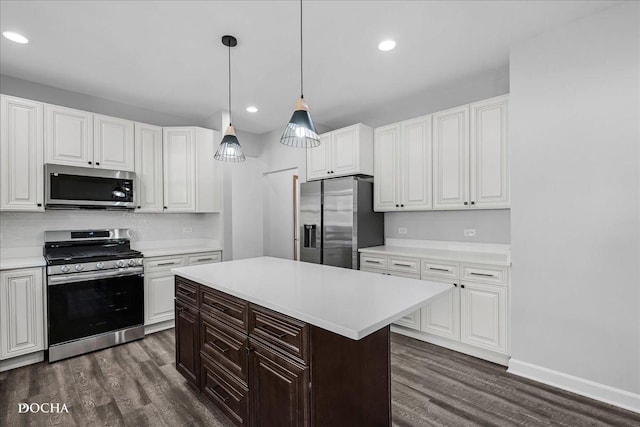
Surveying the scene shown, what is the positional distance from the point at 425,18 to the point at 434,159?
1.45 meters

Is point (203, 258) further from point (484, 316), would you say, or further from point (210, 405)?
point (484, 316)

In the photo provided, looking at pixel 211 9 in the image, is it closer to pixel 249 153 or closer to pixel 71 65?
pixel 71 65

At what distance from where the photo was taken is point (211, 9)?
2152mm

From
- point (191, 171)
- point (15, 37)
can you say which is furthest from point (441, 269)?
point (15, 37)

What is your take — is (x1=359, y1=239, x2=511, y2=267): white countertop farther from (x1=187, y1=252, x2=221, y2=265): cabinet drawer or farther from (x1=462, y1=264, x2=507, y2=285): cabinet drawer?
(x1=187, y1=252, x2=221, y2=265): cabinet drawer

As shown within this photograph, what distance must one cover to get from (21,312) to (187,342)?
171 cm

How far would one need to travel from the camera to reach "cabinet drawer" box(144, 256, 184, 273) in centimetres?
348

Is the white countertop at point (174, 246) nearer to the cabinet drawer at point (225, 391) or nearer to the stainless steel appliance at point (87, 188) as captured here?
A: the stainless steel appliance at point (87, 188)

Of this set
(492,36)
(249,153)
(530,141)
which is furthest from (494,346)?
(249,153)

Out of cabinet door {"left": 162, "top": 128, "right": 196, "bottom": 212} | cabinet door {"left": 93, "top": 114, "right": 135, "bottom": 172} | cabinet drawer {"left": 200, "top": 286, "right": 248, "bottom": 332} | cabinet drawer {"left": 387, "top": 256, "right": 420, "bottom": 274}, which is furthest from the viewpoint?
cabinet door {"left": 162, "top": 128, "right": 196, "bottom": 212}

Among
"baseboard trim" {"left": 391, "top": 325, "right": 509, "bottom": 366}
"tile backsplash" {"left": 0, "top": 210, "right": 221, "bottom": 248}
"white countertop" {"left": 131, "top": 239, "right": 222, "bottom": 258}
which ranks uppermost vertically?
"tile backsplash" {"left": 0, "top": 210, "right": 221, "bottom": 248}

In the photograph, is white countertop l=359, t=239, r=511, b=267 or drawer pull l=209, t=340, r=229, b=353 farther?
white countertop l=359, t=239, r=511, b=267

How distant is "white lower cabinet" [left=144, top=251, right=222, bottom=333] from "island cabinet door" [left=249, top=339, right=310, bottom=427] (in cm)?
237

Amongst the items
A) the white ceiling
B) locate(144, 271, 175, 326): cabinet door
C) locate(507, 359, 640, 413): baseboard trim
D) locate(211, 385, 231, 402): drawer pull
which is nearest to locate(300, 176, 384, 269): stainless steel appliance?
the white ceiling
